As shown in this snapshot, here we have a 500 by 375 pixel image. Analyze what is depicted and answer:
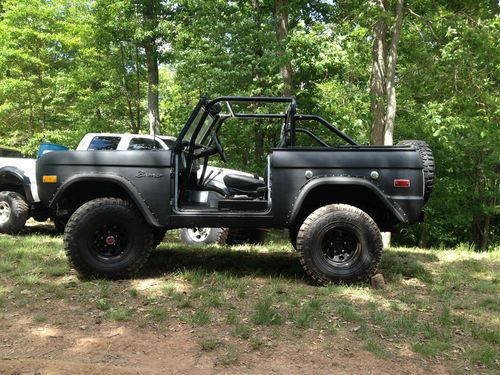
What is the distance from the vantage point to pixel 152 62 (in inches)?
651

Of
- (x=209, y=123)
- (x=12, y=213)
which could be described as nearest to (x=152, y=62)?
(x=12, y=213)

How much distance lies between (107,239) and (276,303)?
204 cm

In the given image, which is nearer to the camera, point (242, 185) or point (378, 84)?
point (242, 185)

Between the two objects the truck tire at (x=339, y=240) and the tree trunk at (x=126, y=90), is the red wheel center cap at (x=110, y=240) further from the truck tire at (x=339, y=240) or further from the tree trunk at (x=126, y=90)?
the tree trunk at (x=126, y=90)

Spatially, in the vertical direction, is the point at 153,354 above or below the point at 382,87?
below

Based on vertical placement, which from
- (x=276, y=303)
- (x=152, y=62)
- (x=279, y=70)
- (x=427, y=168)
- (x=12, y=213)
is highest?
(x=152, y=62)

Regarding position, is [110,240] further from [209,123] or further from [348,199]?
[348,199]

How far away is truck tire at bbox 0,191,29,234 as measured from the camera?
884cm

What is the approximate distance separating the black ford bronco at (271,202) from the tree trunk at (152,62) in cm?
988

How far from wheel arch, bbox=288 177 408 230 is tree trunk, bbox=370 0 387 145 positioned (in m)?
5.71

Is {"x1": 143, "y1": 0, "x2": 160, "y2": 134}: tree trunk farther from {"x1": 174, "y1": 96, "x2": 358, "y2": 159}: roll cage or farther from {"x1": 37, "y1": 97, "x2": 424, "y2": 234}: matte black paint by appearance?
{"x1": 37, "y1": 97, "x2": 424, "y2": 234}: matte black paint

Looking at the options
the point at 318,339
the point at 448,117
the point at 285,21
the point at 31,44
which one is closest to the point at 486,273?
the point at 318,339

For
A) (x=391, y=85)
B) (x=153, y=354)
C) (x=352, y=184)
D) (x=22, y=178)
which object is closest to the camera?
(x=153, y=354)

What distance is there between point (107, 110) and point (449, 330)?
15670 mm
